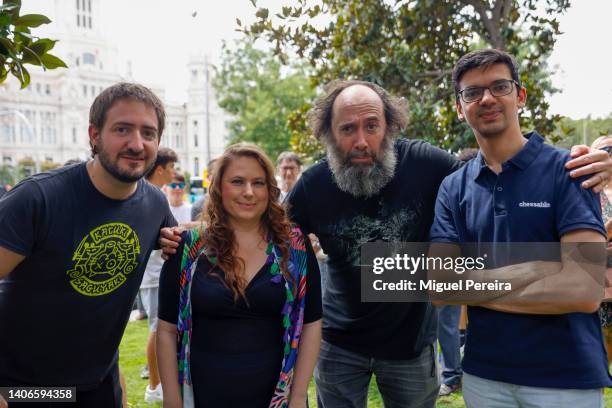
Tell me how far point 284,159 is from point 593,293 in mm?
5720

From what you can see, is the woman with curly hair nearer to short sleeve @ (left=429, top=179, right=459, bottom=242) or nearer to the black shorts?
the black shorts

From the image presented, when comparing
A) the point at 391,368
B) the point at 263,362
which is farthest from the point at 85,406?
the point at 391,368

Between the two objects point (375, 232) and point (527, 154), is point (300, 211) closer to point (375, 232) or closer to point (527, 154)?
point (375, 232)

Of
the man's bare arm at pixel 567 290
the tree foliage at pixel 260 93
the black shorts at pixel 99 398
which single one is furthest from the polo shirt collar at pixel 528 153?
the tree foliage at pixel 260 93

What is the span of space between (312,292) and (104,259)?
1086 millimetres

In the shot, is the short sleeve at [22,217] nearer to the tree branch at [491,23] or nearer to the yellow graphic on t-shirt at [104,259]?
the yellow graphic on t-shirt at [104,259]

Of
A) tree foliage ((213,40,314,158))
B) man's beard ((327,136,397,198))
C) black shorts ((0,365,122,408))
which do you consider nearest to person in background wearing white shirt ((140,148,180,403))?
black shorts ((0,365,122,408))

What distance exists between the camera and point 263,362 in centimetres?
253

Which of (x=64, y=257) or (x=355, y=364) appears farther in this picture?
(x=355, y=364)

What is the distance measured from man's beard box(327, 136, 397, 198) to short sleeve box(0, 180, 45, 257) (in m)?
1.57

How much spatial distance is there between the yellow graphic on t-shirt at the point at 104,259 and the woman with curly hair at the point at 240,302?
29 centimetres

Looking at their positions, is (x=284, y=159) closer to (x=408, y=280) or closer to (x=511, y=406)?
(x=408, y=280)

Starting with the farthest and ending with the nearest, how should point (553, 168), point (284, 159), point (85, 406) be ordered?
point (284, 159) < point (85, 406) < point (553, 168)

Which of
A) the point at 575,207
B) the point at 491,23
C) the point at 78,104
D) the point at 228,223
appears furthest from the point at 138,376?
the point at 78,104
